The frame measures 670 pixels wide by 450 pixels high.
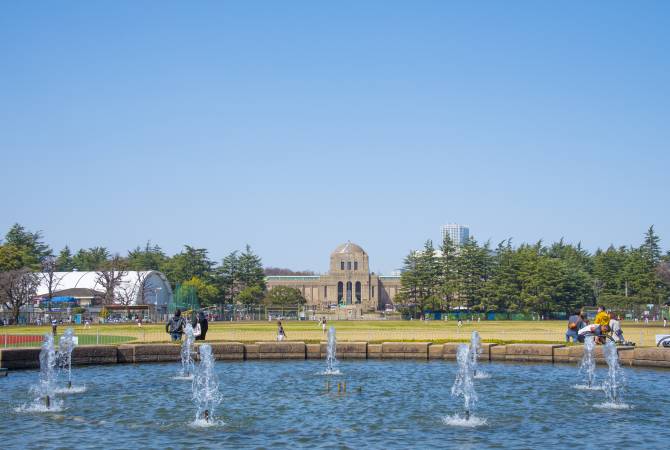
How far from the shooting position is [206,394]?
21.1 m

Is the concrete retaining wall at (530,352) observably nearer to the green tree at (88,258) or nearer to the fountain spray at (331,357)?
the fountain spray at (331,357)

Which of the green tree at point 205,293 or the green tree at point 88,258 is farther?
the green tree at point 88,258

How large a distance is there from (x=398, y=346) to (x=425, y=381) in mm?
7569

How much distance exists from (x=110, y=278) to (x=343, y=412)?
327 ft

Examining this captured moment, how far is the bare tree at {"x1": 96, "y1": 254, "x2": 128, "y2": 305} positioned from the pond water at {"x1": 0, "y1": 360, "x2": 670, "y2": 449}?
78989 millimetres

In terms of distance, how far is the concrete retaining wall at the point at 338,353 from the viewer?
101 ft

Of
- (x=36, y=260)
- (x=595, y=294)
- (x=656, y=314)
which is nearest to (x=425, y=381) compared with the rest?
(x=656, y=314)

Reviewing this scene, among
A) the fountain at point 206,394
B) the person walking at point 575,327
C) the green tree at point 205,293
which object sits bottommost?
the fountain at point 206,394

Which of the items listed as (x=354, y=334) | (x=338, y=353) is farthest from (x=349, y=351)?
(x=354, y=334)

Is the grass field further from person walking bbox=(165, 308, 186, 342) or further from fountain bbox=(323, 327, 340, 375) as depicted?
person walking bbox=(165, 308, 186, 342)

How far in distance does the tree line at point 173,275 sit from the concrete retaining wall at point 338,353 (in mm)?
65752

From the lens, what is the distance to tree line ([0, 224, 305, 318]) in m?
95.9

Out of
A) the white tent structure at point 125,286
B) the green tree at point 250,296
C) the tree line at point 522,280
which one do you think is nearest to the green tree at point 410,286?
the tree line at point 522,280

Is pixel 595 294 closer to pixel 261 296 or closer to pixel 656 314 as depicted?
pixel 656 314
